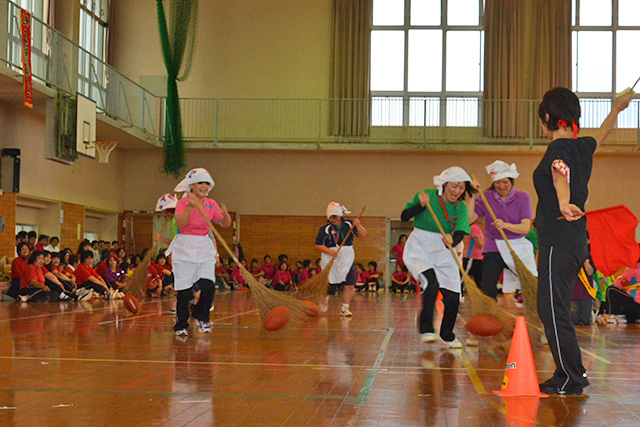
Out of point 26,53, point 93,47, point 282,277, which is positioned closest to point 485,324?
point 26,53

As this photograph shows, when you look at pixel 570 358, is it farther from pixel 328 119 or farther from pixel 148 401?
pixel 328 119

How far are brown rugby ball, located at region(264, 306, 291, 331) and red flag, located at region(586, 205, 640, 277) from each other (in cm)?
367

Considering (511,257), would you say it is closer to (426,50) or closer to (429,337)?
(429,337)

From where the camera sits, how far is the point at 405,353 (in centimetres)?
637

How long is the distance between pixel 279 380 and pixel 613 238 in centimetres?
232

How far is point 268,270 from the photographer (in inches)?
858

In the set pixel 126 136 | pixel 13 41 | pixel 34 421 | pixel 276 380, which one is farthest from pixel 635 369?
pixel 126 136

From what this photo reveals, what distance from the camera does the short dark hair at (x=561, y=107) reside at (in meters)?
4.44

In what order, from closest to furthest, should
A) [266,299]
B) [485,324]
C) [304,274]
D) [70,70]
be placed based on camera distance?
[485,324], [266,299], [70,70], [304,274]

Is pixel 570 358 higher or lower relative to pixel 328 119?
lower

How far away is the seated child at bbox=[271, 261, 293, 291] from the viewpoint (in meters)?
21.3

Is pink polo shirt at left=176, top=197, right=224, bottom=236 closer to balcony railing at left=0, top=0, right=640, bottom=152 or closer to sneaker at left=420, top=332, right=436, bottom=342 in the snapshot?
sneaker at left=420, top=332, right=436, bottom=342

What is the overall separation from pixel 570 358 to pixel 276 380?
1893 millimetres

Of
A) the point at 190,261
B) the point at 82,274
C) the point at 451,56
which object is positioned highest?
the point at 451,56
